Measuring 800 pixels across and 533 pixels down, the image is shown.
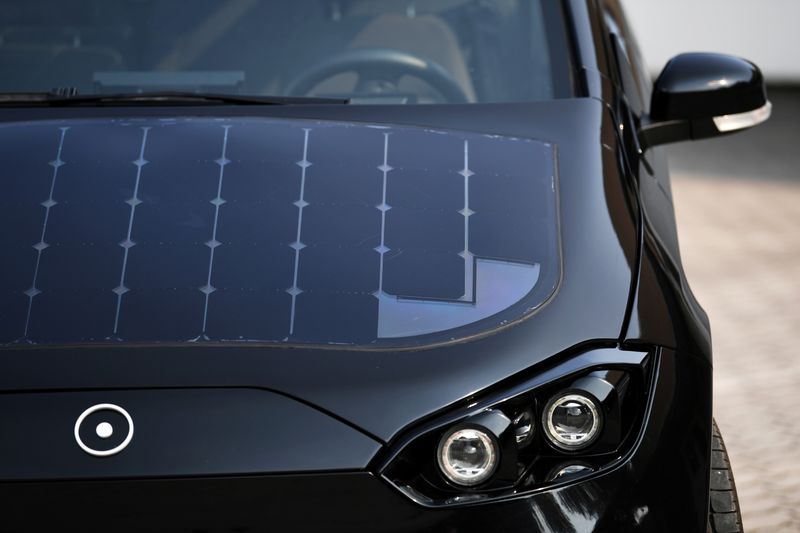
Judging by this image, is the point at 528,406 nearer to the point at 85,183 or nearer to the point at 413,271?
the point at 413,271

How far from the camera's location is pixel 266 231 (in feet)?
6.97

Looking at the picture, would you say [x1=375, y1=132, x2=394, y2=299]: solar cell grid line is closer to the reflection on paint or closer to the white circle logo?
the reflection on paint

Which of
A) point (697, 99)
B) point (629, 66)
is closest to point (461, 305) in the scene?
point (697, 99)

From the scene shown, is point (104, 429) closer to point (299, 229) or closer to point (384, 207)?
point (299, 229)

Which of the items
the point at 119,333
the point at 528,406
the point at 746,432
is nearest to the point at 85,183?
the point at 119,333

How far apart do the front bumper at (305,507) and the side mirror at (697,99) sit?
113 cm

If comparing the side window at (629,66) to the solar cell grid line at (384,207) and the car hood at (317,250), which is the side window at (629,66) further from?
the solar cell grid line at (384,207)

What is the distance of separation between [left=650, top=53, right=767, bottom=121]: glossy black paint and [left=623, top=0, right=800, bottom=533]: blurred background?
1139mm

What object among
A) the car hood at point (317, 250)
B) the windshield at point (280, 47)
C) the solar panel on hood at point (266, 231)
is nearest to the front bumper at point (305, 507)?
the car hood at point (317, 250)

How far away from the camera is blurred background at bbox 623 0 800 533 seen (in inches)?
149

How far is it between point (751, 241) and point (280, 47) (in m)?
3.52

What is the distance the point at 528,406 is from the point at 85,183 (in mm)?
883

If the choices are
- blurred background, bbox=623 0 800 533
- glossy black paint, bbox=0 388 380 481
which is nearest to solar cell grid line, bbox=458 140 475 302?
glossy black paint, bbox=0 388 380 481

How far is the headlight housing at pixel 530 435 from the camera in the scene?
1821 millimetres
